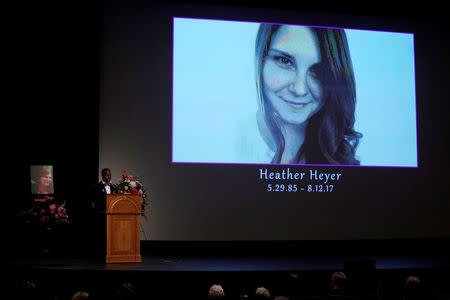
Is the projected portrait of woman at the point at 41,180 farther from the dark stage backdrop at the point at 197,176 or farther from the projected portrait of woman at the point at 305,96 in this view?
the projected portrait of woman at the point at 305,96

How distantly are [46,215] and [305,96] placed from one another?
13.2 ft

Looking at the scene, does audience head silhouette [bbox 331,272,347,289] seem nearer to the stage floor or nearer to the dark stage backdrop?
the stage floor

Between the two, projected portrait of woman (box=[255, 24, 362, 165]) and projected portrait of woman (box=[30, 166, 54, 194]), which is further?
projected portrait of woman (box=[255, 24, 362, 165])

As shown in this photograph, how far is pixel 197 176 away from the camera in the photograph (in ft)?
25.3

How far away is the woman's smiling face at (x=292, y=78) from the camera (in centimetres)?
779

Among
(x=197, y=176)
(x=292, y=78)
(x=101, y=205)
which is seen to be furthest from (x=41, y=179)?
(x=292, y=78)

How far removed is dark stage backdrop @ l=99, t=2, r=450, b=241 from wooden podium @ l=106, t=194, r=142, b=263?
1.45m

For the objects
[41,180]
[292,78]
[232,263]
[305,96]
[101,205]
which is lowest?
[232,263]

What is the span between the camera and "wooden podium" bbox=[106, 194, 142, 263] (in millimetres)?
6047

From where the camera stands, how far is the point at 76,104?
7.41 meters

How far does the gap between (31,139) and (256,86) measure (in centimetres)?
329

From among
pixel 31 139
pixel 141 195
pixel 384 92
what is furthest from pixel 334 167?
pixel 31 139

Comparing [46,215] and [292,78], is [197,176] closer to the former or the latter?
[292,78]

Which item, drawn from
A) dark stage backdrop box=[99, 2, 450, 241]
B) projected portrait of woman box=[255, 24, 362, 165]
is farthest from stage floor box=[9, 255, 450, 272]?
projected portrait of woman box=[255, 24, 362, 165]
